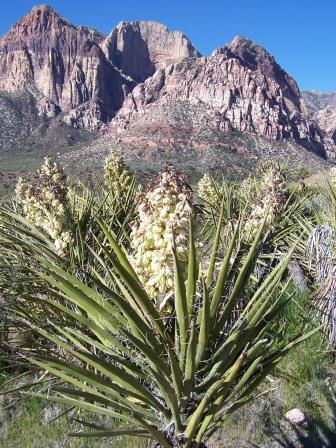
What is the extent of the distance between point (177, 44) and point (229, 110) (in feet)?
313

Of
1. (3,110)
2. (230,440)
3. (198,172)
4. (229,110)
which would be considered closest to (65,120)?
(3,110)

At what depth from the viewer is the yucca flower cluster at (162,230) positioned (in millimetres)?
2157

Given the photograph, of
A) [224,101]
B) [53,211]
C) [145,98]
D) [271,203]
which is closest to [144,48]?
[145,98]

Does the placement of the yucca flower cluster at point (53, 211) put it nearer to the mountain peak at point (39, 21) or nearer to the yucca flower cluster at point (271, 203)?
the yucca flower cluster at point (271, 203)

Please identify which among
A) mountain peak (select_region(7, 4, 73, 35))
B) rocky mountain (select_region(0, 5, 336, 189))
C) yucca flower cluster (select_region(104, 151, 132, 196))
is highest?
mountain peak (select_region(7, 4, 73, 35))

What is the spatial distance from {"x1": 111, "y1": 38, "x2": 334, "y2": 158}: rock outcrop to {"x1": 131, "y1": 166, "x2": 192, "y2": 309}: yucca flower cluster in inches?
2615

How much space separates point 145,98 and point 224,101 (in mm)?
31893

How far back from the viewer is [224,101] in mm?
90625

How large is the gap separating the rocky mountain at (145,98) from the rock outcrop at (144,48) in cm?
36

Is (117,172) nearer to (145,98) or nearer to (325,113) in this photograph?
(145,98)

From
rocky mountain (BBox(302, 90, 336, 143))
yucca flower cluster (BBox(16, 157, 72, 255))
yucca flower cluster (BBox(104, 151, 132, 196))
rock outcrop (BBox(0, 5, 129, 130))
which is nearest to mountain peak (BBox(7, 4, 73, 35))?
rock outcrop (BBox(0, 5, 129, 130))

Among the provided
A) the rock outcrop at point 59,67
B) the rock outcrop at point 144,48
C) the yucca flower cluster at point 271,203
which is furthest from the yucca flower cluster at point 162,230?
the rock outcrop at point 144,48

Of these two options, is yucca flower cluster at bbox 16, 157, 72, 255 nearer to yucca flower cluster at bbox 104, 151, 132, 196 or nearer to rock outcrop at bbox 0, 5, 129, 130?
yucca flower cluster at bbox 104, 151, 132, 196

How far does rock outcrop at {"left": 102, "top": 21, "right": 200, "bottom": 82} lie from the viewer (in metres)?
151
